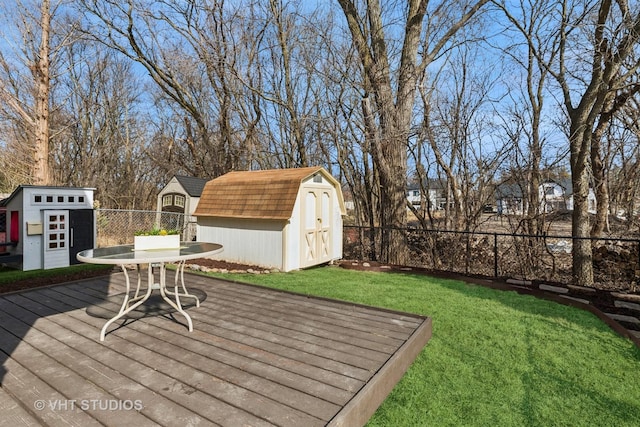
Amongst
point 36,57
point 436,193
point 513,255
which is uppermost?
point 36,57

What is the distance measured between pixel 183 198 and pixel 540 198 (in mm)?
10893

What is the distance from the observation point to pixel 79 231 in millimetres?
7406

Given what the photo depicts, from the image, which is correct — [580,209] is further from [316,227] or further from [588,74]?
[316,227]

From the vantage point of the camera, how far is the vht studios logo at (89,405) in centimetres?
195

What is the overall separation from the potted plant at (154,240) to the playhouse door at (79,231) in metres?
5.08

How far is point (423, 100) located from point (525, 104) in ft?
10.2

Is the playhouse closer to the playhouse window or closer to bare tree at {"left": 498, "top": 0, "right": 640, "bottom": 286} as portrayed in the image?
the playhouse window

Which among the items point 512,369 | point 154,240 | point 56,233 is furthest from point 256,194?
point 512,369

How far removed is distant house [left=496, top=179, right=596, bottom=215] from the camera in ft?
24.1

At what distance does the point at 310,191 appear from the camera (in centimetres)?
725

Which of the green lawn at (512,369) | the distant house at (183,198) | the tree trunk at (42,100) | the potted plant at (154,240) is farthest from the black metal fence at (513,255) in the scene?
the tree trunk at (42,100)

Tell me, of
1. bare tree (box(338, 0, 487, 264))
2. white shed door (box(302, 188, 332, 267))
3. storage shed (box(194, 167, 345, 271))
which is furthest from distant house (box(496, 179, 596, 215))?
white shed door (box(302, 188, 332, 267))

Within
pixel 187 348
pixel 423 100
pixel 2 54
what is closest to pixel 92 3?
pixel 2 54

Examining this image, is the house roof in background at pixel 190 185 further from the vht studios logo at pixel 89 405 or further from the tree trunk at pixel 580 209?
the tree trunk at pixel 580 209
